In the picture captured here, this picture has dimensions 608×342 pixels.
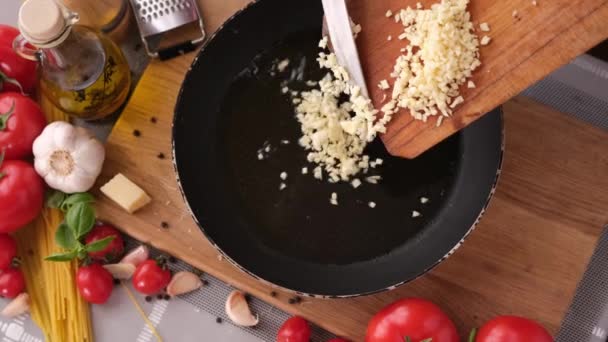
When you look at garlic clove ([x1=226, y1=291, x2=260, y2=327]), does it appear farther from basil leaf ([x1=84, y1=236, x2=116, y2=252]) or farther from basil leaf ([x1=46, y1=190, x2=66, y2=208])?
basil leaf ([x1=46, y1=190, x2=66, y2=208])

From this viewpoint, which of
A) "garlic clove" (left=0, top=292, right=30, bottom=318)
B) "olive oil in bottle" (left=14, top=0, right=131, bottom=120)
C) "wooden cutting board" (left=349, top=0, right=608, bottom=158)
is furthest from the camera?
"garlic clove" (left=0, top=292, right=30, bottom=318)

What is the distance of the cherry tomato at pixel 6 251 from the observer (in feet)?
4.22

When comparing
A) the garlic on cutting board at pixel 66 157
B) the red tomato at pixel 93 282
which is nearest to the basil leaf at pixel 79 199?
the garlic on cutting board at pixel 66 157

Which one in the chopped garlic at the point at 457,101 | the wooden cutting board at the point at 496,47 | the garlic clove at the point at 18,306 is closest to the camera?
the wooden cutting board at the point at 496,47

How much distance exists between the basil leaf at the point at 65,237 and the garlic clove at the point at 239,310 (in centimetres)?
31

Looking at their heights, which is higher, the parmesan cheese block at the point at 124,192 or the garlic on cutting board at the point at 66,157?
the garlic on cutting board at the point at 66,157

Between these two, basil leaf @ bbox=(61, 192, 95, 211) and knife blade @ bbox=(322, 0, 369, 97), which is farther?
basil leaf @ bbox=(61, 192, 95, 211)

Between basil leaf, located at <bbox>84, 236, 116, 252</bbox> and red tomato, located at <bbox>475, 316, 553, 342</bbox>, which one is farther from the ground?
basil leaf, located at <bbox>84, 236, 116, 252</bbox>

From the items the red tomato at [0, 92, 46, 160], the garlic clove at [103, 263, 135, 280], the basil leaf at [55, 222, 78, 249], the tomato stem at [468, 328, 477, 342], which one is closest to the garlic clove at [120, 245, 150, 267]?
the garlic clove at [103, 263, 135, 280]

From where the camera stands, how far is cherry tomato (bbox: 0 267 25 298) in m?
1.29

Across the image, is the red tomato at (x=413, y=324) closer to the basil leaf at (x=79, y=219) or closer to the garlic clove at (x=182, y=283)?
the garlic clove at (x=182, y=283)

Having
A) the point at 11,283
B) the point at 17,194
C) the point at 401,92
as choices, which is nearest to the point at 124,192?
the point at 17,194

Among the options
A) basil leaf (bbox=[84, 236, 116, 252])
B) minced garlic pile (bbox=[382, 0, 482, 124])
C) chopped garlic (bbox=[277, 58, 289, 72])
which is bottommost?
basil leaf (bbox=[84, 236, 116, 252])

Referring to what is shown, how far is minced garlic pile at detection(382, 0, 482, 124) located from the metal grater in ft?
1.36
